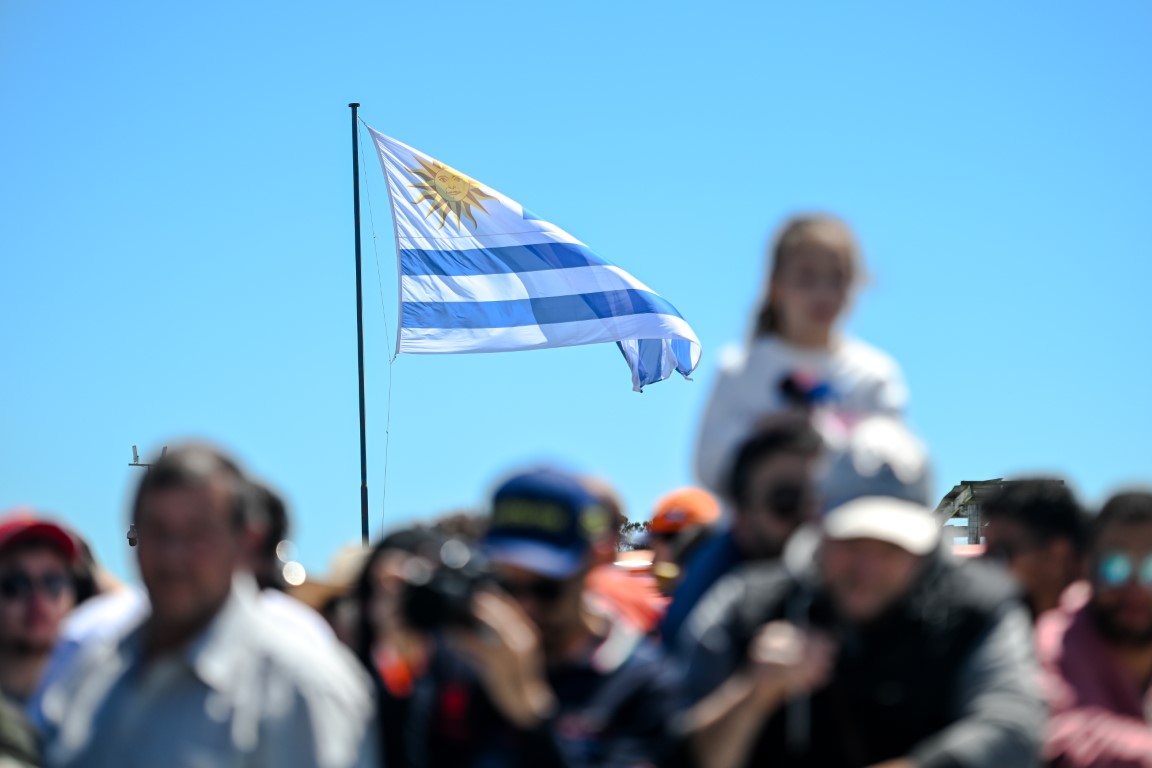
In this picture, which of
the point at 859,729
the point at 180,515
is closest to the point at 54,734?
the point at 180,515

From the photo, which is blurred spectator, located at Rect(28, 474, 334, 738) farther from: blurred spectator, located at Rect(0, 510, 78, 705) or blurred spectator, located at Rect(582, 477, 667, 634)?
blurred spectator, located at Rect(582, 477, 667, 634)

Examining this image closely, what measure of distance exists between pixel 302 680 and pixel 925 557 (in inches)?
58.3

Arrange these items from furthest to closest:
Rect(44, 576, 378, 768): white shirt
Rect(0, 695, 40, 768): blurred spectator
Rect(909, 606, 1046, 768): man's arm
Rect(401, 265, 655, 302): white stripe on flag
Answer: Rect(401, 265, 655, 302): white stripe on flag, Rect(0, 695, 40, 768): blurred spectator, Rect(909, 606, 1046, 768): man's arm, Rect(44, 576, 378, 768): white shirt

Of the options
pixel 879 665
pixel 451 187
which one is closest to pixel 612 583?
pixel 879 665

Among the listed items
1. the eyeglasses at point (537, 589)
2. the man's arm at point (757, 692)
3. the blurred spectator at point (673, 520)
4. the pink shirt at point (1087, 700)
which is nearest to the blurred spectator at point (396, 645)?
the eyeglasses at point (537, 589)

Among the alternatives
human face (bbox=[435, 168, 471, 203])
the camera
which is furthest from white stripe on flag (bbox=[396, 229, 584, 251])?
the camera

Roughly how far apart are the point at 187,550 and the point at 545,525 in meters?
0.82

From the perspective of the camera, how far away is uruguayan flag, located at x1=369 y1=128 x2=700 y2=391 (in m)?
16.2

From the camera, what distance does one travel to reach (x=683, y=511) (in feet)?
23.3

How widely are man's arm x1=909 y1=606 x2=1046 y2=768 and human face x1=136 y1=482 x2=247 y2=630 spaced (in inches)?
64.5

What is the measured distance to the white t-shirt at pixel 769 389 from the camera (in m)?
4.36

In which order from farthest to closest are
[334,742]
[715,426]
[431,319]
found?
[431,319] < [715,426] < [334,742]

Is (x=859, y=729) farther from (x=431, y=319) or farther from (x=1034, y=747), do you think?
(x=431, y=319)

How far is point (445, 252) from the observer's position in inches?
644
